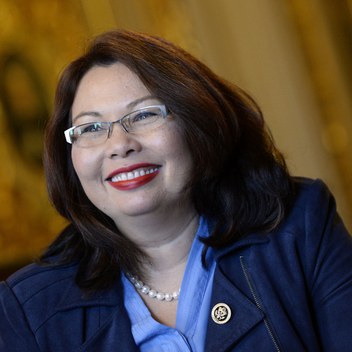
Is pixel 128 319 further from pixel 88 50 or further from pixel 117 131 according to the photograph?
pixel 88 50

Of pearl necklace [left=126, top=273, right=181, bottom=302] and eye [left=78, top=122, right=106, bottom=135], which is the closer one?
eye [left=78, top=122, right=106, bottom=135]

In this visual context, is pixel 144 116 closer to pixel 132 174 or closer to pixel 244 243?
pixel 132 174

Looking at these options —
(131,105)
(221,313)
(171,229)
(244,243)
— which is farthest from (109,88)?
(221,313)

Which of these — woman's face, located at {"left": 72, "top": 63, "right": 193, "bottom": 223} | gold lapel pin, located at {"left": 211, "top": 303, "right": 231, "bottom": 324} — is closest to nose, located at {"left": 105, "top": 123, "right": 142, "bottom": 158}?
woman's face, located at {"left": 72, "top": 63, "right": 193, "bottom": 223}

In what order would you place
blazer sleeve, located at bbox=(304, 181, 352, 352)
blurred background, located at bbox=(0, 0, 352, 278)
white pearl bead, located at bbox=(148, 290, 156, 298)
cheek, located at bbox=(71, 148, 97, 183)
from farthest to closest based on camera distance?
blurred background, located at bbox=(0, 0, 352, 278) → white pearl bead, located at bbox=(148, 290, 156, 298) → cheek, located at bbox=(71, 148, 97, 183) → blazer sleeve, located at bbox=(304, 181, 352, 352)

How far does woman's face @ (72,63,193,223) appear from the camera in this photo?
1721mm

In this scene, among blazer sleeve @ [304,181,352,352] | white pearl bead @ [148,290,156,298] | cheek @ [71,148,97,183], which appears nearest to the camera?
blazer sleeve @ [304,181,352,352]

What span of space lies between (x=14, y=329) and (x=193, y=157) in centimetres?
66

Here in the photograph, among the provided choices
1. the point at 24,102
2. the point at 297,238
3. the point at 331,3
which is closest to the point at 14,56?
the point at 24,102

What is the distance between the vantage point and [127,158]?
1.72 m

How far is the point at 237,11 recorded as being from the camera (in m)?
3.36

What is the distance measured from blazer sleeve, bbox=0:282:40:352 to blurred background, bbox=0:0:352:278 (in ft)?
4.16

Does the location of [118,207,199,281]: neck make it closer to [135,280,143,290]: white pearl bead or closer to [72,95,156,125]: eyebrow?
[135,280,143,290]: white pearl bead

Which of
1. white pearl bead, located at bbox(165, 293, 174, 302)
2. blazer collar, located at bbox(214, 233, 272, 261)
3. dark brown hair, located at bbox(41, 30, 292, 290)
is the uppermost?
dark brown hair, located at bbox(41, 30, 292, 290)
